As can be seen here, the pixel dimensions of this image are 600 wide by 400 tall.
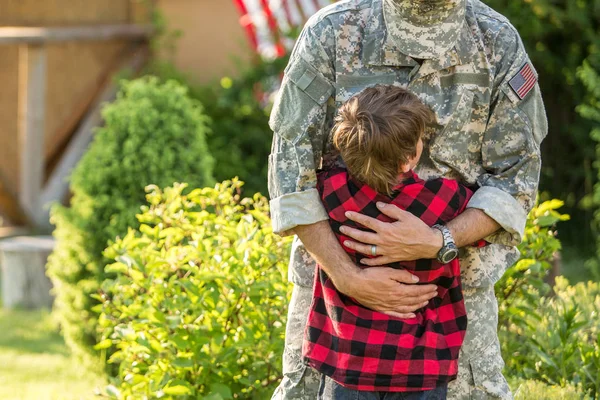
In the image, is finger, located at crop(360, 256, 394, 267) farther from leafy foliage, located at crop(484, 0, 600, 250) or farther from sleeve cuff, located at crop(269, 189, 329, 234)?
leafy foliage, located at crop(484, 0, 600, 250)

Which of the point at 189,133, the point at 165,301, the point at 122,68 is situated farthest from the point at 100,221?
the point at 122,68

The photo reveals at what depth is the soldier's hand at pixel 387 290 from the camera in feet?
8.14

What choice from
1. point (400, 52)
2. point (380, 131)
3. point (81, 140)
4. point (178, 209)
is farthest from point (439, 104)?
point (81, 140)

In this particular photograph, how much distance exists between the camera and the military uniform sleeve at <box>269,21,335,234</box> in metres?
2.58

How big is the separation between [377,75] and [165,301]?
123 centimetres

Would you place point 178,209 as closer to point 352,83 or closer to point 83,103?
point 352,83

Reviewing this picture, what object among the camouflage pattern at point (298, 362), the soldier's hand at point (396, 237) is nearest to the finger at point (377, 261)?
the soldier's hand at point (396, 237)

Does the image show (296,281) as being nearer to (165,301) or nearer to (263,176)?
(165,301)

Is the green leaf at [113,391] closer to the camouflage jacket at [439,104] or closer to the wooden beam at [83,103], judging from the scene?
the camouflage jacket at [439,104]

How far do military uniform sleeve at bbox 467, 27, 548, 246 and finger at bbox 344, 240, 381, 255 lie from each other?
312 millimetres

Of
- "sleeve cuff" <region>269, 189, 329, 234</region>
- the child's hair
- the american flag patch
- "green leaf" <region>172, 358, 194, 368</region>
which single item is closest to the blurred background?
"green leaf" <region>172, 358, 194, 368</region>

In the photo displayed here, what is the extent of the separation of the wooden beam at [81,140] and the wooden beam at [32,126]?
255mm

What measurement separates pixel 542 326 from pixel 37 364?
3.23 metres

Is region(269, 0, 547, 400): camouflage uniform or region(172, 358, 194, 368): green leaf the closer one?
region(269, 0, 547, 400): camouflage uniform
